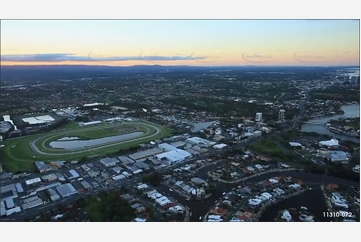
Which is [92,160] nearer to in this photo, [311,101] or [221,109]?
[221,109]

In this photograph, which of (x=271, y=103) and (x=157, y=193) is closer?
(x=157, y=193)

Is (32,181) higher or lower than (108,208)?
lower

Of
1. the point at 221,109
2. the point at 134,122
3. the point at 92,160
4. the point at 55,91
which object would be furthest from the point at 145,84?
the point at 92,160

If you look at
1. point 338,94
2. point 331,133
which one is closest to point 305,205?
point 331,133

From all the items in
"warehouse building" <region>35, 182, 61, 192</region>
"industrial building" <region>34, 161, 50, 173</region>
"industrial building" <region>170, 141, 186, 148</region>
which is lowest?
"industrial building" <region>170, 141, 186, 148</region>

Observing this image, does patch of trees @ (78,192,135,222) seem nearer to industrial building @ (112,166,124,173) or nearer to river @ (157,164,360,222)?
river @ (157,164,360,222)

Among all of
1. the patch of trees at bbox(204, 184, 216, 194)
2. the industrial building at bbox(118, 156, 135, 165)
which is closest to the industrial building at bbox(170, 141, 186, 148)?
the industrial building at bbox(118, 156, 135, 165)

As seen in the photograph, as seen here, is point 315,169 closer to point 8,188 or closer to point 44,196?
point 44,196
